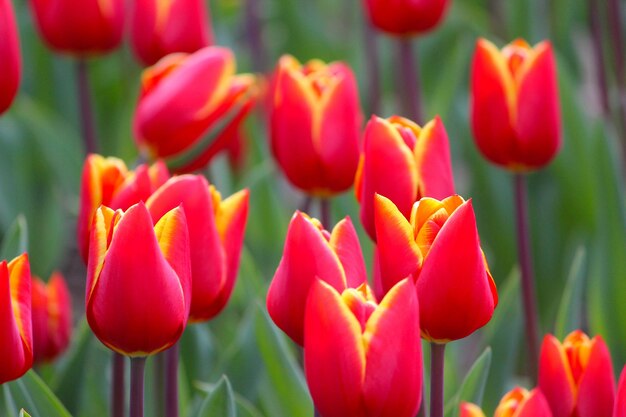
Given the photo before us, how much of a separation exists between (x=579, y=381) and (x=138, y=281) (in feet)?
1.24

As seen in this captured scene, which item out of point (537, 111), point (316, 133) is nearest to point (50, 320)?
point (316, 133)

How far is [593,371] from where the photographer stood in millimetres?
914

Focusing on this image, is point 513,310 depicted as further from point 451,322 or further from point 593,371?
point 451,322

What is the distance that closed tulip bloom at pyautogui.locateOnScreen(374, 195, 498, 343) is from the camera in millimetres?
797

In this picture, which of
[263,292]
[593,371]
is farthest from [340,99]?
[593,371]

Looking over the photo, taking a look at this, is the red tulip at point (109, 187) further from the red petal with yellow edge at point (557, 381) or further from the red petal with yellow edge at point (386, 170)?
the red petal with yellow edge at point (557, 381)

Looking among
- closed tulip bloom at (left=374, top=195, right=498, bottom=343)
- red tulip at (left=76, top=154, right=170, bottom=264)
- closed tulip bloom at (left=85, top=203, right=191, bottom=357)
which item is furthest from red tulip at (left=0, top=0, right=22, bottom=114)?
closed tulip bloom at (left=374, top=195, right=498, bottom=343)

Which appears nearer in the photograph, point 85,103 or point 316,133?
point 316,133

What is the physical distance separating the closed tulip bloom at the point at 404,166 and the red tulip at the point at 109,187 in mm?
197

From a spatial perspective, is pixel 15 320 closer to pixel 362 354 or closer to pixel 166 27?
pixel 362 354

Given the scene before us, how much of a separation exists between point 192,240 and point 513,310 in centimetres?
59

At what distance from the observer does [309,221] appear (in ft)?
2.69

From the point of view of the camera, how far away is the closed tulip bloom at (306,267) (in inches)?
31.9

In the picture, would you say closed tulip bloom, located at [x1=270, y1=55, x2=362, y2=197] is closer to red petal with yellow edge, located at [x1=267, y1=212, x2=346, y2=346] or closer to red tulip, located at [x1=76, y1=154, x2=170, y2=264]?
red tulip, located at [x1=76, y1=154, x2=170, y2=264]
